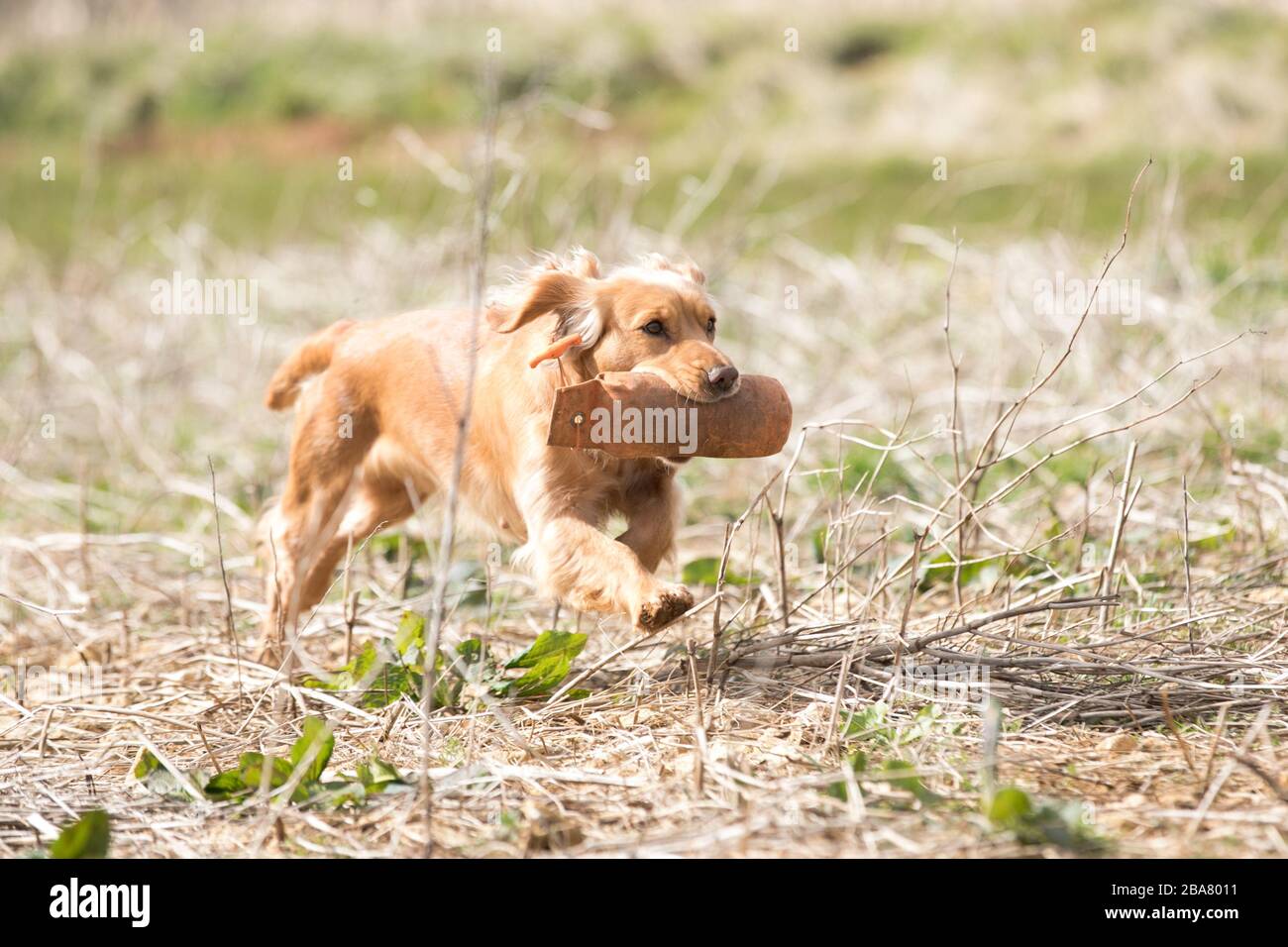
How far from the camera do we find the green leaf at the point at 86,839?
2.41 meters

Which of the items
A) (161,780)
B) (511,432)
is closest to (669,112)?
(511,432)

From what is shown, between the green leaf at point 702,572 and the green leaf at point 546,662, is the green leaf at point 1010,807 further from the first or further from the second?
the green leaf at point 702,572

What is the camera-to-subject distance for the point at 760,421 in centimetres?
319

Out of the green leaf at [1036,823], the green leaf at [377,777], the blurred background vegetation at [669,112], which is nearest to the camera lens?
the green leaf at [1036,823]

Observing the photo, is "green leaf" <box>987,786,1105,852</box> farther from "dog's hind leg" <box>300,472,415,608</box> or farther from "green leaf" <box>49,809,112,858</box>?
"dog's hind leg" <box>300,472,415,608</box>

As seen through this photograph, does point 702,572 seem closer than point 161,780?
No

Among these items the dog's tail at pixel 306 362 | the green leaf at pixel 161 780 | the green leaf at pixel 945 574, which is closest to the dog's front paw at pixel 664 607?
the green leaf at pixel 161 780

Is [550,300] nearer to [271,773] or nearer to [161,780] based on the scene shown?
[271,773]

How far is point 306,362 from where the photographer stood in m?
4.35

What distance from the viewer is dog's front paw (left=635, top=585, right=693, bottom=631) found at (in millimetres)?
2975

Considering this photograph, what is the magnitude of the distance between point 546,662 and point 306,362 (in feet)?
5.16

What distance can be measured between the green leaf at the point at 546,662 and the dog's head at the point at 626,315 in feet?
2.21

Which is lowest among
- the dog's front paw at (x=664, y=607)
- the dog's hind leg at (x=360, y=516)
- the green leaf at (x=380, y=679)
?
the green leaf at (x=380, y=679)

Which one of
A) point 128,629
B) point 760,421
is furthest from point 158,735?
point 760,421
